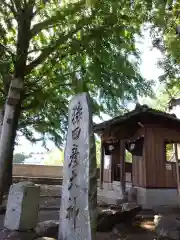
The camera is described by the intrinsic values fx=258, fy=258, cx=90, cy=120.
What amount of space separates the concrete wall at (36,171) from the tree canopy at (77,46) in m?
9.33

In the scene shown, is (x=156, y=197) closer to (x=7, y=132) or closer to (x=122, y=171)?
(x=122, y=171)

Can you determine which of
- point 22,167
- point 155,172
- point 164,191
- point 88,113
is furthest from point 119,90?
point 22,167

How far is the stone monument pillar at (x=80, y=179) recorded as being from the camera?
369cm

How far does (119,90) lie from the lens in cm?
989

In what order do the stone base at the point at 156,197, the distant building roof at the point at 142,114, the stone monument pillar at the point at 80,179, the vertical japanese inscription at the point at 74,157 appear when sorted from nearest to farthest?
the stone monument pillar at the point at 80,179, the vertical japanese inscription at the point at 74,157, the stone base at the point at 156,197, the distant building roof at the point at 142,114

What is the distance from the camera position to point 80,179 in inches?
157

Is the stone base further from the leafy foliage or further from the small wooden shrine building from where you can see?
the leafy foliage

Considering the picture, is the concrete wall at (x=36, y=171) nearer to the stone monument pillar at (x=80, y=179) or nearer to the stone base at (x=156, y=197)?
the stone base at (x=156, y=197)

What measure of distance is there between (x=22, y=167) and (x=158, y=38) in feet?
48.7

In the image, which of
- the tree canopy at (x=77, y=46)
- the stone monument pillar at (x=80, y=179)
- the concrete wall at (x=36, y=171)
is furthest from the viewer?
the concrete wall at (x=36, y=171)

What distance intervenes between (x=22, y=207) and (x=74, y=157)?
163 cm

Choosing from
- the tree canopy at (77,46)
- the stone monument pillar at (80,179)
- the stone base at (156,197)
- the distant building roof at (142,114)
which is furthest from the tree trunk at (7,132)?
the stone base at (156,197)

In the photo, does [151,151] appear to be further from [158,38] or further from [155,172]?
[158,38]

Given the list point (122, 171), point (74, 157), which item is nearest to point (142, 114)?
point (122, 171)
